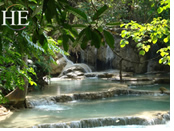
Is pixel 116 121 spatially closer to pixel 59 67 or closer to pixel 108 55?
pixel 59 67

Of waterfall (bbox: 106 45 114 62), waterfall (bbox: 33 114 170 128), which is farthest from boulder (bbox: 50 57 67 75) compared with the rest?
waterfall (bbox: 33 114 170 128)

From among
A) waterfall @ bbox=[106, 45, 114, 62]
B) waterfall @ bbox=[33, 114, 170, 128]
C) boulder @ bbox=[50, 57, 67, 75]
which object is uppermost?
waterfall @ bbox=[106, 45, 114, 62]

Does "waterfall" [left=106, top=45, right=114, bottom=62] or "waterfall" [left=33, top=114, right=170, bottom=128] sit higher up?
"waterfall" [left=106, top=45, right=114, bottom=62]

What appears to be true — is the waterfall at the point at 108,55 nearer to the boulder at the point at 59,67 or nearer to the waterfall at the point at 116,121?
the boulder at the point at 59,67

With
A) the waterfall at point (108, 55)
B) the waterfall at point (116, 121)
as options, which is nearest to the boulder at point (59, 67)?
the waterfall at point (108, 55)

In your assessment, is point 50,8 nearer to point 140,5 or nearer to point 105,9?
point 105,9

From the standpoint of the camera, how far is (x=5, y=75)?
3.58 m

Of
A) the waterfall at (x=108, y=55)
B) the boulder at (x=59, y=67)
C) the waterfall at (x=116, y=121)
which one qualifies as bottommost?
the waterfall at (x=116, y=121)

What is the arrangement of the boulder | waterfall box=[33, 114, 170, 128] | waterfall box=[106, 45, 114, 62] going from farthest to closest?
waterfall box=[106, 45, 114, 62] < the boulder < waterfall box=[33, 114, 170, 128]

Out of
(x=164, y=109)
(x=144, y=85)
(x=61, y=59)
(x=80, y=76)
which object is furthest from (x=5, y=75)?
(x=61, y=59)

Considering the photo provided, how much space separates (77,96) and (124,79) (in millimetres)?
4685

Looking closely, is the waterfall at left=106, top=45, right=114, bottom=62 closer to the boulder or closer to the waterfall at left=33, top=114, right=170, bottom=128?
the boulder

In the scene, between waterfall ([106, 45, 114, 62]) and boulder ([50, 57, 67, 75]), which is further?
waterfall ([106, 45, 114, 62])

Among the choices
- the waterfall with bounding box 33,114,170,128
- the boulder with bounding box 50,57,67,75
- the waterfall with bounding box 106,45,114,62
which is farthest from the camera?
the waterfall with bounding box 106,45,114,62
